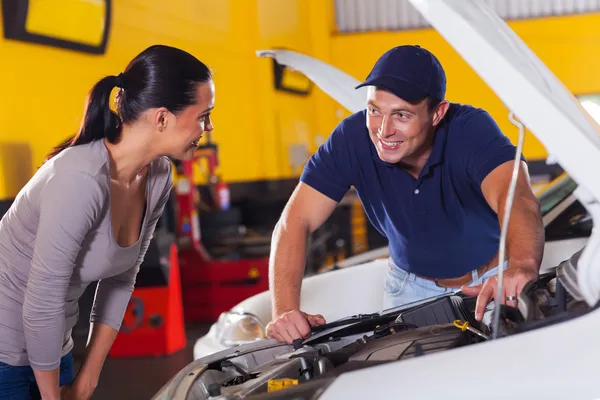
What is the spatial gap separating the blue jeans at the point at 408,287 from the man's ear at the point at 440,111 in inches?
21.0

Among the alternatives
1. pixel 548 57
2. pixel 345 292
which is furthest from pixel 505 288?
pixel 548 57

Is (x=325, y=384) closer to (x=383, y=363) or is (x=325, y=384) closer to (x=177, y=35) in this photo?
(x=383, y=363)

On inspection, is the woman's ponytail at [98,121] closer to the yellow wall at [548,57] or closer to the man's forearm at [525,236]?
the man's forearm at [525,236]

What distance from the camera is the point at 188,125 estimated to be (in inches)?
74.8

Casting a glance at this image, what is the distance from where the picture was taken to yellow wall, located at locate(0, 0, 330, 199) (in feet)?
15.8

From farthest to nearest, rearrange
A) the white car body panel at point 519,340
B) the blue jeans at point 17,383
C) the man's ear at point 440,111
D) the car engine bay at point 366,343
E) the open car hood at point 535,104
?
the man's ear at point 440,111 < the blue jeans at point 17,383 < the car engine bay at point 366,343 < the open car hood at point 535,104 < the white car body panel at point 519,340

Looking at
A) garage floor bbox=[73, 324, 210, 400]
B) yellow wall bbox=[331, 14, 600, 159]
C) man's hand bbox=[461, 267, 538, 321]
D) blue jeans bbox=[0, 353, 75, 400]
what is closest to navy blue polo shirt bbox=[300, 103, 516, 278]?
man's hand bbox=[461, 267, 538, 321]

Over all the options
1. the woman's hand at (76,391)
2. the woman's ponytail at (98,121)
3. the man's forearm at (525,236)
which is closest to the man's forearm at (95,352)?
the woman's hand at (76,391)

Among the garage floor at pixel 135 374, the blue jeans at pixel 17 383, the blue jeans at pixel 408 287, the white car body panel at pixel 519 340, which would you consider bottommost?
the garage floor at pixel 135 374

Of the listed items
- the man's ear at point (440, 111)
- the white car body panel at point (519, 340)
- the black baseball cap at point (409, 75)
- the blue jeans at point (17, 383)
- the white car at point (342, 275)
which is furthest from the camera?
the white car at point (342, 275)

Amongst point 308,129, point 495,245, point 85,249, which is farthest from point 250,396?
point 308,129

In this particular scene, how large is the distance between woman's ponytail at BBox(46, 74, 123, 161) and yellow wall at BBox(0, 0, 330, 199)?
304 centimetres

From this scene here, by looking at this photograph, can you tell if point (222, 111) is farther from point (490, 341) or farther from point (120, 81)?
point (490, 341)

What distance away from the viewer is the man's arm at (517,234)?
168cm
